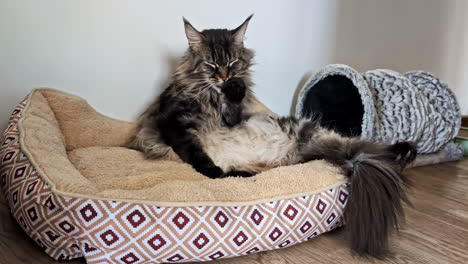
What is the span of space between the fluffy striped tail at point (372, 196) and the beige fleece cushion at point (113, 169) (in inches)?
2.8

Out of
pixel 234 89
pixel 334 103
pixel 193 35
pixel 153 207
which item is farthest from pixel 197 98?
pixel 334 103

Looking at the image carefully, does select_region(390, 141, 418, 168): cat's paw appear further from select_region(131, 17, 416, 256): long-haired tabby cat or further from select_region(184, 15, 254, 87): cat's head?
select_region(184, 15, 254, 87): cat's head

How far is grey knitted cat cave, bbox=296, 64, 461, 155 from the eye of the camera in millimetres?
1904

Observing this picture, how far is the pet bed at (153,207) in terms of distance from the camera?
2.98 feet

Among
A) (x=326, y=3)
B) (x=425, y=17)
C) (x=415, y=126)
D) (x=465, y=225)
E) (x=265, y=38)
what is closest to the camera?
(x=465, y=225)

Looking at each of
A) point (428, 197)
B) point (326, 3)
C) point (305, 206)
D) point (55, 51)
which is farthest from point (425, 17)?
point (55, 51)

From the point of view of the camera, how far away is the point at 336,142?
1.37m

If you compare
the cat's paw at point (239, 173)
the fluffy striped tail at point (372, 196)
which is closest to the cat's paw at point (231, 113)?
the cat's paw at point (239, 173)

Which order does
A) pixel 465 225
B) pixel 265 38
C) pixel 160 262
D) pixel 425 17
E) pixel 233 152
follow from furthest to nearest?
pixel 425 17 < pixel 265 38 < pixel 233 152 < pixel 465 225 < pixel 160 262

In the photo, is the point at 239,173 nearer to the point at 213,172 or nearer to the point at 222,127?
the point at 213,172

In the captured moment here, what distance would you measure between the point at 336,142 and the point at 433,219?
0.48 metres

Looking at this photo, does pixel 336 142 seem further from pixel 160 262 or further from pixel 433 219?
pixel 160 262

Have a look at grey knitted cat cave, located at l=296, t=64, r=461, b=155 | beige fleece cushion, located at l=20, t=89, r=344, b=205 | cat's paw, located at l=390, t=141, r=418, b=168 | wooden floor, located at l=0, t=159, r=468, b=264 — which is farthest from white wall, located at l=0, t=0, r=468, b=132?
cat's paw, located at l=390, t=141, r=418, b=168

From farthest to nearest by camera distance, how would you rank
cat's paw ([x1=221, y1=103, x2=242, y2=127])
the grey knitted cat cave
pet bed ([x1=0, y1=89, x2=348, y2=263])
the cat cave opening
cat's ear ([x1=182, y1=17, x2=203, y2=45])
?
the cat cave opening, the grey knitted cat cave, cat's paw ([x1=221, y1=103, x2=242, y2=127]), cat's ear ([x1=182, y1=17, x2=203, y2=45]), pet bed ([x1=0, y1=89, x2=348, y2=263])
